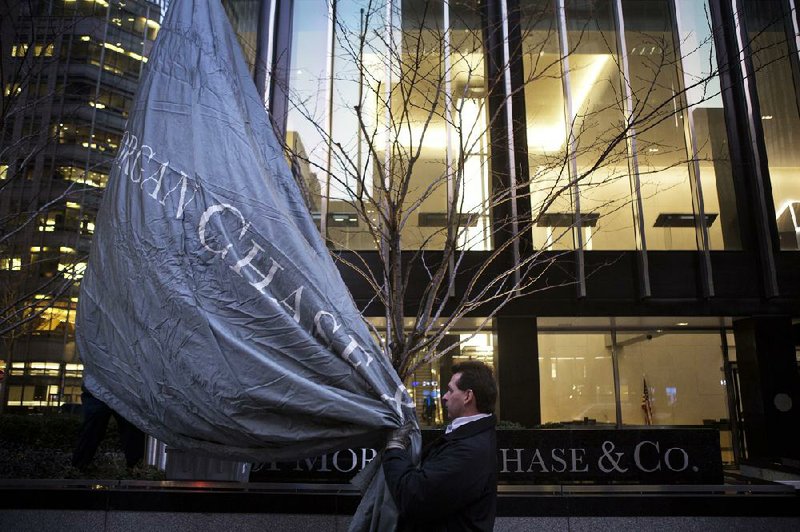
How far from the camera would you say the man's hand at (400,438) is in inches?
105

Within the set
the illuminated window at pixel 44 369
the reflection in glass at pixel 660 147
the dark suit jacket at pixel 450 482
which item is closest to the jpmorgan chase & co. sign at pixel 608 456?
the dark suit jacket at pixel 450 482

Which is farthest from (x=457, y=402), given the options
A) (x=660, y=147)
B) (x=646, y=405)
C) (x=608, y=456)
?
(x=646, y=405)

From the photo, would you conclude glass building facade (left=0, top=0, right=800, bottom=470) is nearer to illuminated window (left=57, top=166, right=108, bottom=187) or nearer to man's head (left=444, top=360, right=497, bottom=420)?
illuminated window (left=57, top=166, right=108, bottom=187)

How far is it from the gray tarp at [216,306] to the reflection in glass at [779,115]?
1536 centimetres

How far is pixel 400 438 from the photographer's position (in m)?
2.71

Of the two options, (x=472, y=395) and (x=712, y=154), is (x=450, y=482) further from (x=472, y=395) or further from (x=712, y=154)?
(x=712, y=154)

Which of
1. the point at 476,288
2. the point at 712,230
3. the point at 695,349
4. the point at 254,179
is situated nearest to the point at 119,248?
the point at 254,179

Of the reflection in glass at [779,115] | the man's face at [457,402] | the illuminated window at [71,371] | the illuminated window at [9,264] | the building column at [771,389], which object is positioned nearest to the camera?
the man's face at [457,402]

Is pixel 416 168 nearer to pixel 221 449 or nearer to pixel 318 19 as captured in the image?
pixel 318 19

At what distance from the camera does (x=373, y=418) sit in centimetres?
265

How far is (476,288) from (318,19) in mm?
7698

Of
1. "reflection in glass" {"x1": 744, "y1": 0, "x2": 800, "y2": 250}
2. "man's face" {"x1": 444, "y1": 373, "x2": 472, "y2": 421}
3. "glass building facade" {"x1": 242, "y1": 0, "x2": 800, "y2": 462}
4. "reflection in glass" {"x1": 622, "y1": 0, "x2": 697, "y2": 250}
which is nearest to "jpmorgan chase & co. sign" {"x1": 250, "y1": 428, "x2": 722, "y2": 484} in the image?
"man's face" {"x1": 444, "y1": 373, "x2": 472, "y2": 421}

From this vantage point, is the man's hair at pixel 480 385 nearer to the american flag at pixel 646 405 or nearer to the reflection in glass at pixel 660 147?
the reflection in glass at pixel 660 147

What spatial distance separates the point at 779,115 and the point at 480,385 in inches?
644
